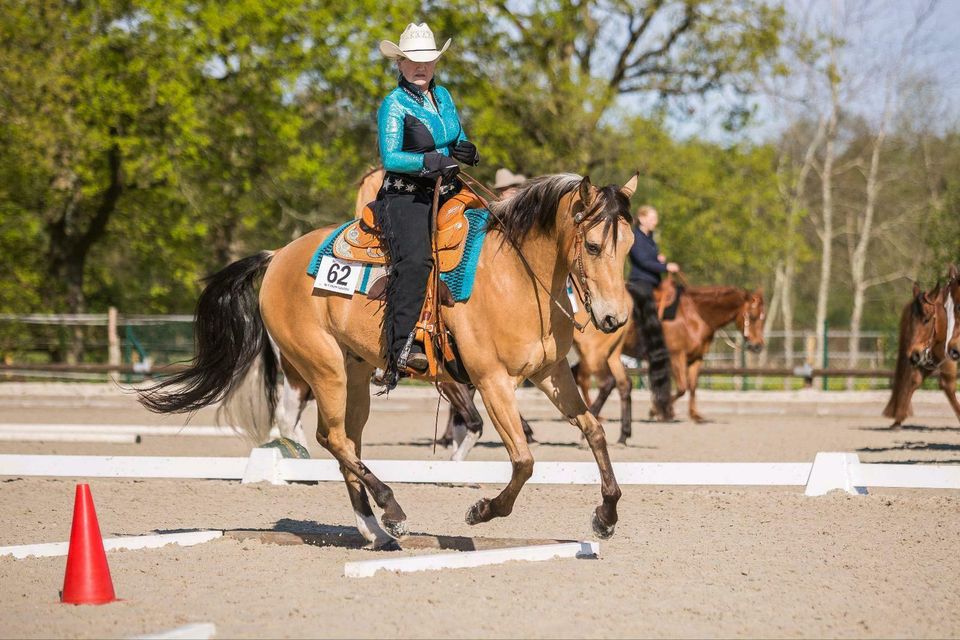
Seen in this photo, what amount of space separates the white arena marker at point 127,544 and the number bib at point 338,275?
64.0 inches

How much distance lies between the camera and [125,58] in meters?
29.3

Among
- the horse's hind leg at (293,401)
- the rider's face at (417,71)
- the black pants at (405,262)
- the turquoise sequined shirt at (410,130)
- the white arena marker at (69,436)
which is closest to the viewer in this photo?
the black pants at (405,262)

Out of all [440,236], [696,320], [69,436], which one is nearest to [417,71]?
[440,236]

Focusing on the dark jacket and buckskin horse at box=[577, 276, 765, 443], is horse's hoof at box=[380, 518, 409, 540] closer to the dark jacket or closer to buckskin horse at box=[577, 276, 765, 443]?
the dark jacket

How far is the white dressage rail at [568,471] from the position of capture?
24.7ft

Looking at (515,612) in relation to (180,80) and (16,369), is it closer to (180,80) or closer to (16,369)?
(16,369)

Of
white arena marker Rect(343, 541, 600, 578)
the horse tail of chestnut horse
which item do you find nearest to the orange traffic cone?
white arena marker Rect(343, 541, 600, 578)

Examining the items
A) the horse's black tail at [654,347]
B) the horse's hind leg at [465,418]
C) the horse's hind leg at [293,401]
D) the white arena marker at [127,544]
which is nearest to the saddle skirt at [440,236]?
the white arena marker at [127,544]

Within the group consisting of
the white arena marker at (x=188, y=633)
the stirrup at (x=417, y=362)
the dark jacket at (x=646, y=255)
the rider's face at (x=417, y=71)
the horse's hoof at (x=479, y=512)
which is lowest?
the horse's hoof at (x=479, y=512)

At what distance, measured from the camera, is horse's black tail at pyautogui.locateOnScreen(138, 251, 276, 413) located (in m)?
7.52

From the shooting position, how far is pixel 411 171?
6.42m

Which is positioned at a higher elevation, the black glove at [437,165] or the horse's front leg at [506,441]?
the black glove at [437,165]

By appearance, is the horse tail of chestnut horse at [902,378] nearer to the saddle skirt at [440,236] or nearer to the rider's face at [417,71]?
the saddle skirt at [440,236]

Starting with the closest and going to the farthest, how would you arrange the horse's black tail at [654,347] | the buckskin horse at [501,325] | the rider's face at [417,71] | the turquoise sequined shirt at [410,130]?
the buckskin horse at [501,325] → the turquoise sequined shirt at [410,130] → the rider's face at [417,71] → the horse's black tail at [654,347]
